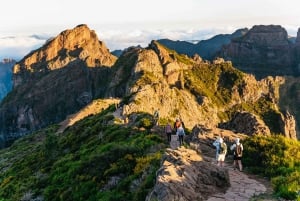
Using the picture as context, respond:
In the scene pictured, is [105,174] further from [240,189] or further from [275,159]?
[275,159]

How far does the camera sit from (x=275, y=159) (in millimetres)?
30531

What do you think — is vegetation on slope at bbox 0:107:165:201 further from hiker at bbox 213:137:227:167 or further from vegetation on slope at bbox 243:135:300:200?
vegetation on slope at bbox 243:135:300:200

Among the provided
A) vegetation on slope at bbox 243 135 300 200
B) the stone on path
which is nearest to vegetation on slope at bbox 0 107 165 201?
the stone on path

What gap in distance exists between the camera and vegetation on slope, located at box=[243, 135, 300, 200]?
25.3 meters

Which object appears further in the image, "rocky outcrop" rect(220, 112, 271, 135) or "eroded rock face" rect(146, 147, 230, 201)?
"rocky outcrop" rect(220, 112, 271, 135)

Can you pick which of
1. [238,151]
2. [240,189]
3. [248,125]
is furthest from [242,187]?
[248,125]

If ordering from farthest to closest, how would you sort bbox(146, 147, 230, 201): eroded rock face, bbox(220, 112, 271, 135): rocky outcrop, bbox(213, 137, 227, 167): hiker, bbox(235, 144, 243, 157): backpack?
bbox(220, 112, 271, 135): rocky outcrop < bbox(235, 144, 243, 157): backpack < bbox(213, 137, 227, 167): hiker < bbox(146, 147, 230, 201): eroded rock face

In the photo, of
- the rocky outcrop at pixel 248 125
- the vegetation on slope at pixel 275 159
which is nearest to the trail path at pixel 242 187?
the vegetation on slope at pixel 275 159

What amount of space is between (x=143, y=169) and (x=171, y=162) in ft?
9.42

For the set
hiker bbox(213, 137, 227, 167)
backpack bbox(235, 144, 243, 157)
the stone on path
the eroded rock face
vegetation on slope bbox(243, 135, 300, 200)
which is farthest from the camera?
backpack bbox(235, 144, 243, 157)

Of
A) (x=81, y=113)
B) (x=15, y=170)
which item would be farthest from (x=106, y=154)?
(x=81, y=113)

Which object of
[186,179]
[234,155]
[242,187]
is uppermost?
[186,179]

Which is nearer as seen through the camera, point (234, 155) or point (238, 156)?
point (238, 156)

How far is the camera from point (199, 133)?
1540 inches
